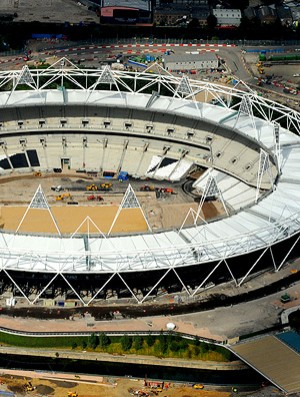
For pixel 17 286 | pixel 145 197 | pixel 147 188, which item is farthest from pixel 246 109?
pixel 17 286

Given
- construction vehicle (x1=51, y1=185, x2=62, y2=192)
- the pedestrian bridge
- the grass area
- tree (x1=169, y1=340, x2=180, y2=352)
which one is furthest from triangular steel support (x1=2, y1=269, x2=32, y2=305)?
construction vehicle (x1=51, y1=185, x2=62, y2=192)

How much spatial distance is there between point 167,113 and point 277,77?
5230 cm

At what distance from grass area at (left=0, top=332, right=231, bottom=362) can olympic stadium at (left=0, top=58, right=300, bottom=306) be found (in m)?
7.36

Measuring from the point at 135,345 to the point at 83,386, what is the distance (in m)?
8.80

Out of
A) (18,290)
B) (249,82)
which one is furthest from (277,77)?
(18,290)

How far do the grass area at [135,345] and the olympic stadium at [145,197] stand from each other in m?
7.36

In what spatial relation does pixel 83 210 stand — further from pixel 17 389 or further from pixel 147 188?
pixel 17 389

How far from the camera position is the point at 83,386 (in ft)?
325

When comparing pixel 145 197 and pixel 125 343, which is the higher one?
pixel 145 197

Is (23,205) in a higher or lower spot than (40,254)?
higher

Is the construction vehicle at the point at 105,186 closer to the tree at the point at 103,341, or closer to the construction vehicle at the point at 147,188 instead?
the construction vehicle at the point at 147,188

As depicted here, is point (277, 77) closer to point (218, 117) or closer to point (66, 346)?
point (218, 117)

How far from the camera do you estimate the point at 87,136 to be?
15175 centimetres

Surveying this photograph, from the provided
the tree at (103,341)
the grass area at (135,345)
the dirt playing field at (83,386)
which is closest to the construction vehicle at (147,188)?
the grass area at (135,345)
